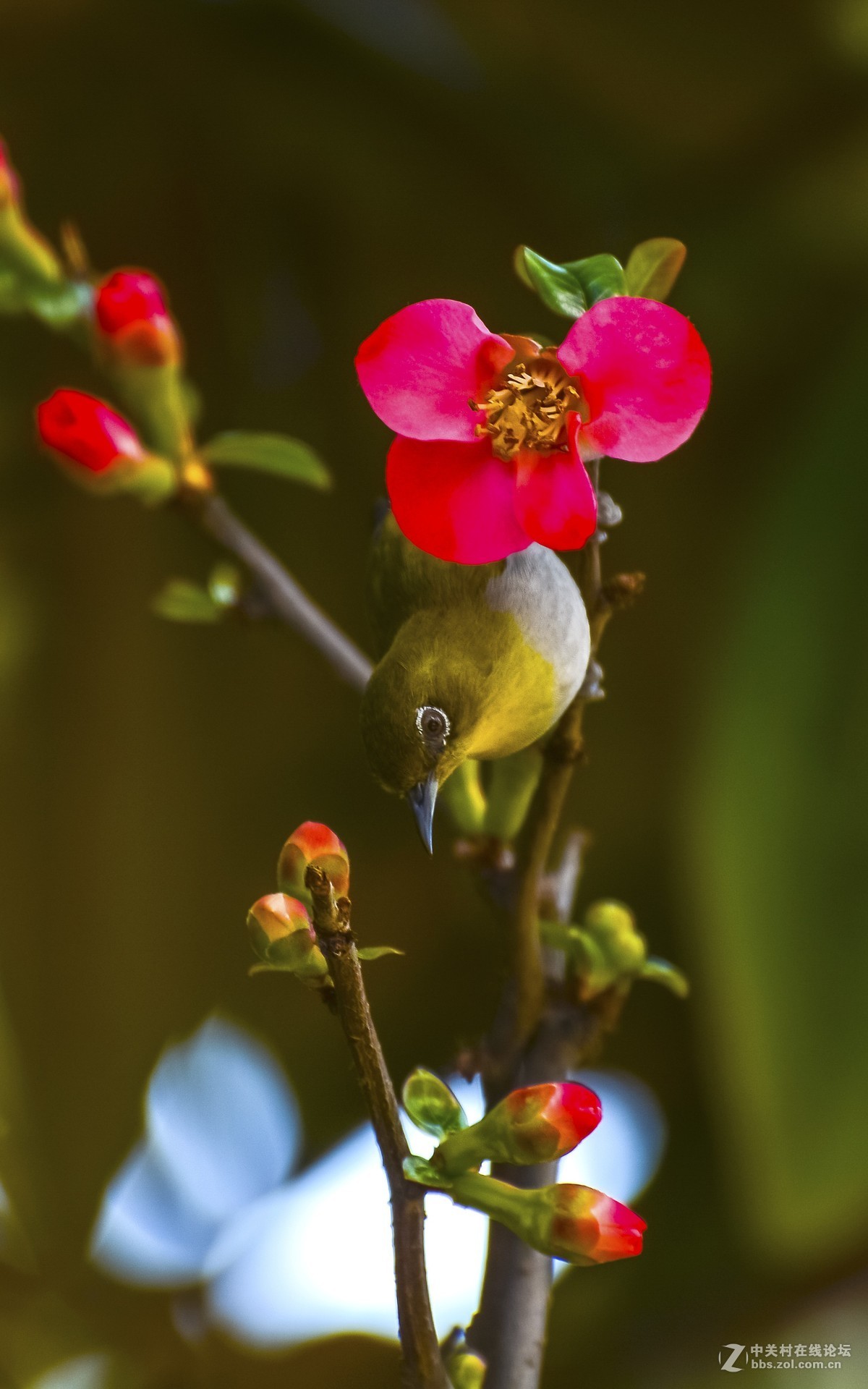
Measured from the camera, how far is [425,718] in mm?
221

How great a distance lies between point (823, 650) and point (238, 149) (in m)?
0.56

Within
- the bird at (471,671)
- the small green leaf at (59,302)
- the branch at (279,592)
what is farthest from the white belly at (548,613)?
the small green leaf at (59,302)

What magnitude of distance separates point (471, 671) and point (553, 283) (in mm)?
75

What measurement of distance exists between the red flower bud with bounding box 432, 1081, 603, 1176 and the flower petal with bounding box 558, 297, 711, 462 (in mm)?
117

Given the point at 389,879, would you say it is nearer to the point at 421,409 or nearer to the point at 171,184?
the point at 171,184

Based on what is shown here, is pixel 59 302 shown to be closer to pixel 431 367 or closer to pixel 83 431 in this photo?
pixel 83 431

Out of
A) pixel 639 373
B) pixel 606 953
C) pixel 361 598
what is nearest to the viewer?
pixel 639 373

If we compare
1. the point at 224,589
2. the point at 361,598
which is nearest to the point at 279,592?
the point at 224,589

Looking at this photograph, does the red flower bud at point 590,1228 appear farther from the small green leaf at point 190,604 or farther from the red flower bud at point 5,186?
the red flower bud at point 5,186

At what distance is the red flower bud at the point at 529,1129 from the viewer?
21cm

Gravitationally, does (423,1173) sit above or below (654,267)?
below

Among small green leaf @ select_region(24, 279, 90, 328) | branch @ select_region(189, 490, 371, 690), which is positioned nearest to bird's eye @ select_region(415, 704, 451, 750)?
branch @ select_region(189, 490, 371, 690)

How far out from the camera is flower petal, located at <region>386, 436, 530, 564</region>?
Result: 0.69 ft

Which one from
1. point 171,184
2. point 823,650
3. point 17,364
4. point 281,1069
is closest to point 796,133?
point 823,650
